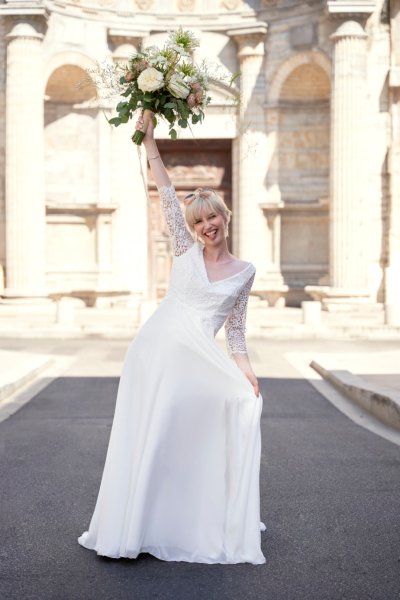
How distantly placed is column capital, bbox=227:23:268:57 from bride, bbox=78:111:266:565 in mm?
22177

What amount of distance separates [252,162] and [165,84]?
71.2ft

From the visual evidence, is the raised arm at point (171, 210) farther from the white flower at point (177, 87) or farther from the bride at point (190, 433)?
the white flower at point (177, 87)

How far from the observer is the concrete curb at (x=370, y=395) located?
30.3ft

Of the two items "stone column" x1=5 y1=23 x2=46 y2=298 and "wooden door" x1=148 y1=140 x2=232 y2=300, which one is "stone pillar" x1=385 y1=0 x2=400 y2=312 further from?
"stone column" x1=5 y1=23 x2=46 y2=298

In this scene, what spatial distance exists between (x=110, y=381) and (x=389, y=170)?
45.0 feet

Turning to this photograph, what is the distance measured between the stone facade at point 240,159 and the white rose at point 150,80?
19455 mm

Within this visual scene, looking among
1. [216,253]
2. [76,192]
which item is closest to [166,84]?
[216,253]

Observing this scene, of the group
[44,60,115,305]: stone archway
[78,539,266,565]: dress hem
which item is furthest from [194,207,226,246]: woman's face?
[44,60,115,305]: stone archway

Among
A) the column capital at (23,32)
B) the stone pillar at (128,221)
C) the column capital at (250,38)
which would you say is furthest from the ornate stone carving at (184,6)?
the column capital at (23,32)

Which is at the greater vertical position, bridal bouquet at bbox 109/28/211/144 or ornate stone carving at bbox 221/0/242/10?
ornate stone carving at bbox 221/0/242/10

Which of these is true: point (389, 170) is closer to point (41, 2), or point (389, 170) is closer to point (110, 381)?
point (41, 2)

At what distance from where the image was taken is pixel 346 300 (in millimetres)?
23922

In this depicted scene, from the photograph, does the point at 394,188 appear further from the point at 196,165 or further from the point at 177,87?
the point at 177,87

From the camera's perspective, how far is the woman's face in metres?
4.78
